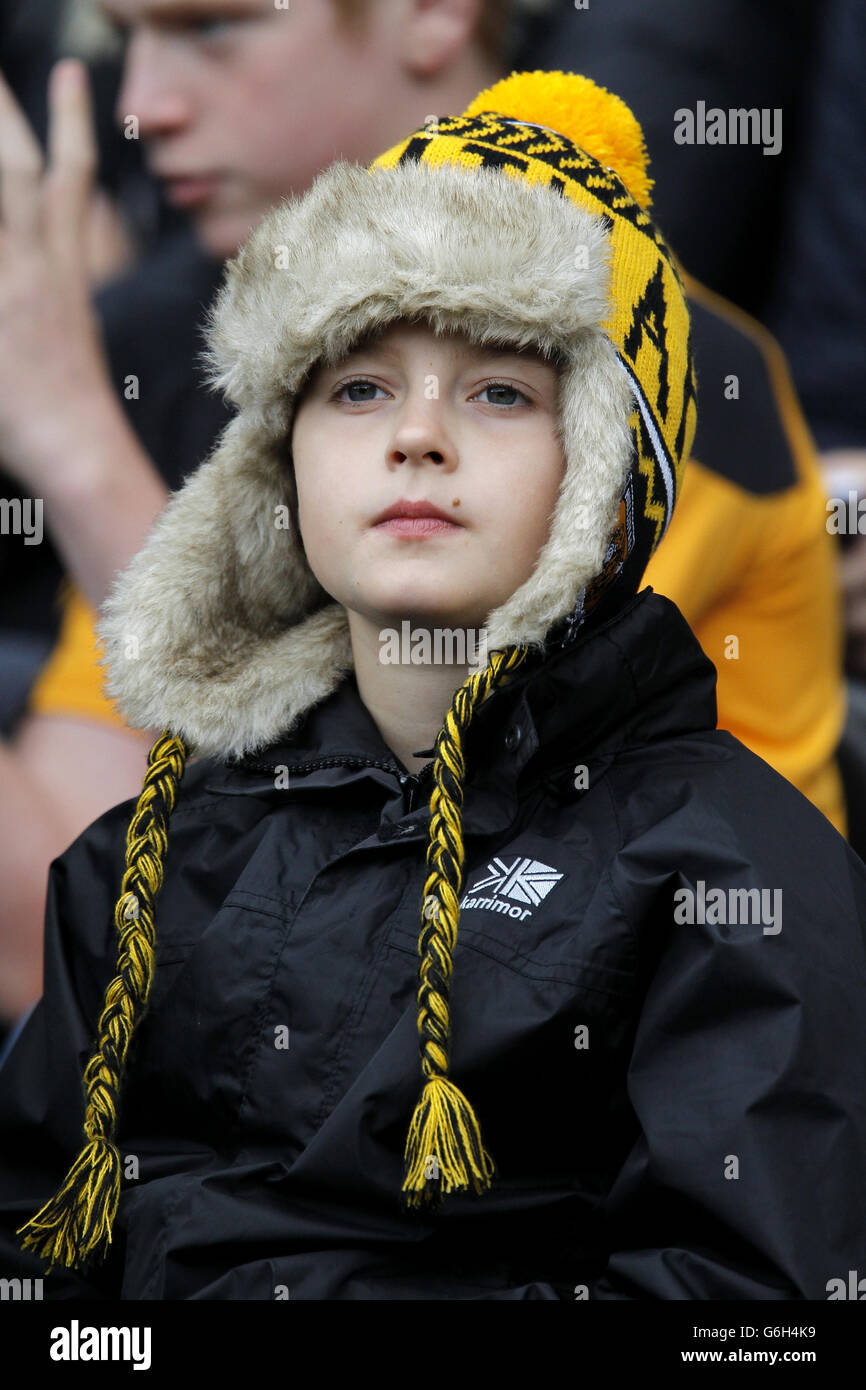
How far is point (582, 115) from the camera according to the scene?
1.76 metres

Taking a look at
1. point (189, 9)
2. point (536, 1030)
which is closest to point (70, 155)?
point (189, 9)

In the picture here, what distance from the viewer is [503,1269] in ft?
4.65

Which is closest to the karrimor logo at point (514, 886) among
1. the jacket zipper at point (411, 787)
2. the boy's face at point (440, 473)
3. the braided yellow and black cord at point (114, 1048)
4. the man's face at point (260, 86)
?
the jacket zipper at point (411, 787)

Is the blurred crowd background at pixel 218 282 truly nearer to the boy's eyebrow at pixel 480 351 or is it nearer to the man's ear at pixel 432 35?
the man's ear at pixel 432 35

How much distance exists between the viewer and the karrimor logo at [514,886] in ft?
4.82

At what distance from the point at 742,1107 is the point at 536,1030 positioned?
0.20 metres

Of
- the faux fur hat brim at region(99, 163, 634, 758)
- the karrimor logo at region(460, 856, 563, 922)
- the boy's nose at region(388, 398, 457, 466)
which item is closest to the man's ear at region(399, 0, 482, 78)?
the faux fur hat brim at region(99, 163, 634, 758)

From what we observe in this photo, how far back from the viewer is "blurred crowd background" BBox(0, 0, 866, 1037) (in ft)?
8.30

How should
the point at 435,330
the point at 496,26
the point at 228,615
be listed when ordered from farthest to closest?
the point at 496,26, the point at 228,615, the point at 435,330

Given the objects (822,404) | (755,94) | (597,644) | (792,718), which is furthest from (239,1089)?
(755,94)

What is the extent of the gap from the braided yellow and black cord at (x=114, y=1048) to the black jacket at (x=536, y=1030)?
0.04 m

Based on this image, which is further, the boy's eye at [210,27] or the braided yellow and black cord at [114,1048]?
the boy's eye at [210,27]

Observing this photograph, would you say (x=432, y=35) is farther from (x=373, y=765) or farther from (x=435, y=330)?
(x=373, y=765)

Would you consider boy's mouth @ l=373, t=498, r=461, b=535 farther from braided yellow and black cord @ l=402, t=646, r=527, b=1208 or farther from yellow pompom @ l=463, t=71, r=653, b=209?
yellow pompom @ l=463, t=71, r=653, b=209
